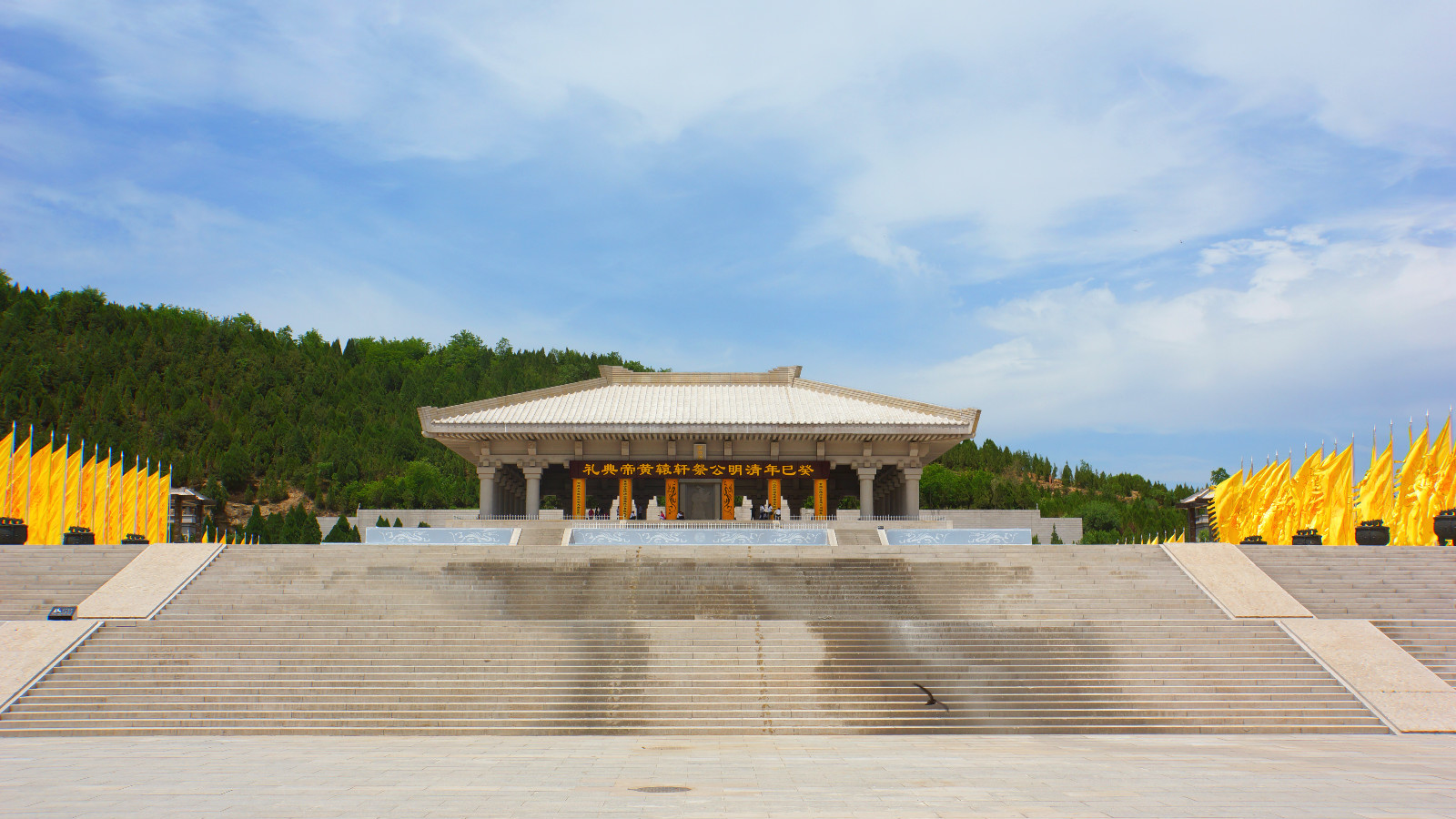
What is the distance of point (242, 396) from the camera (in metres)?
60.8

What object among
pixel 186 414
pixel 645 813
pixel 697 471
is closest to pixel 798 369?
pixel 697 471

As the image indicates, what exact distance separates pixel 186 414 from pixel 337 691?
5304cm

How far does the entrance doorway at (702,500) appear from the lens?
26.0 m

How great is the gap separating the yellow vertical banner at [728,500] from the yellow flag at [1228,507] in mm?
13787

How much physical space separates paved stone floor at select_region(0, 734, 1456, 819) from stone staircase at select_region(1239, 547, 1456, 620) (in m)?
5.34

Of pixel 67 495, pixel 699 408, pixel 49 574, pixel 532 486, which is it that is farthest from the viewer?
pixel 699 408

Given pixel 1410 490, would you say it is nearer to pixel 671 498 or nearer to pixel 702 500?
pixel 702 500

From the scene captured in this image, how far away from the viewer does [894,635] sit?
13531 millimetres

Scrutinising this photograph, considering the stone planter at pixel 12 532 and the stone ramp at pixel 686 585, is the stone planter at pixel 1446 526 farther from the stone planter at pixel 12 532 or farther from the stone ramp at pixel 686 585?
the stone planter at pixel 12 532

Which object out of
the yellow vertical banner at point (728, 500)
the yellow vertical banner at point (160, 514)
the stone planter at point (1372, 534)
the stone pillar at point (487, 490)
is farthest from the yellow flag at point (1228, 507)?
the yellow vertical banner at point (160, 514)

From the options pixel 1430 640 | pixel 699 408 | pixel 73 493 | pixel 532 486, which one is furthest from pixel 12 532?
pixel 1430 640

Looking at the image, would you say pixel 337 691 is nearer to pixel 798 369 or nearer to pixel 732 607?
pixel 732 607

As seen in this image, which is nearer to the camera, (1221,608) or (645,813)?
(645,813)

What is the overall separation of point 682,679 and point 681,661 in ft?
1.50
